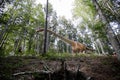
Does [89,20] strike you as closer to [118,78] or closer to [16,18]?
[16,18]

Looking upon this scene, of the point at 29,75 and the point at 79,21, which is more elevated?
the point at 79,21

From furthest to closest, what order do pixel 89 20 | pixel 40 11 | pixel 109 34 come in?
pixel 40 11
pixel 89 20
pixel 109 34

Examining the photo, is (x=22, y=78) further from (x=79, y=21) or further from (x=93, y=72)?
(x=79, y=21)

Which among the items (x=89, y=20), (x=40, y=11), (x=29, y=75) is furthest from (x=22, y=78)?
(x=40, y=11)

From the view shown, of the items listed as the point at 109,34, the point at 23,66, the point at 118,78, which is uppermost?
the point at 109,34

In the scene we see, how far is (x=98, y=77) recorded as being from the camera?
5996 millimetres

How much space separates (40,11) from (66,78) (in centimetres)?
1905

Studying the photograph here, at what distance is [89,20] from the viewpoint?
68.1 ft

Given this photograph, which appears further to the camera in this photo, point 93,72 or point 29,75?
point 93,72

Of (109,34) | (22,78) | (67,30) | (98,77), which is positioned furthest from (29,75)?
(67,30)

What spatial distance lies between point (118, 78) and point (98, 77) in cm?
83

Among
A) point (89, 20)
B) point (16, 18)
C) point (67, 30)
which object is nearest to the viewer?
point (16, 18)

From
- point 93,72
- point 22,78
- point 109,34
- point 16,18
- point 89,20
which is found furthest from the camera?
point 89,20

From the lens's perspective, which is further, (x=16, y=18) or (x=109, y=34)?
(x=16, y=18)
